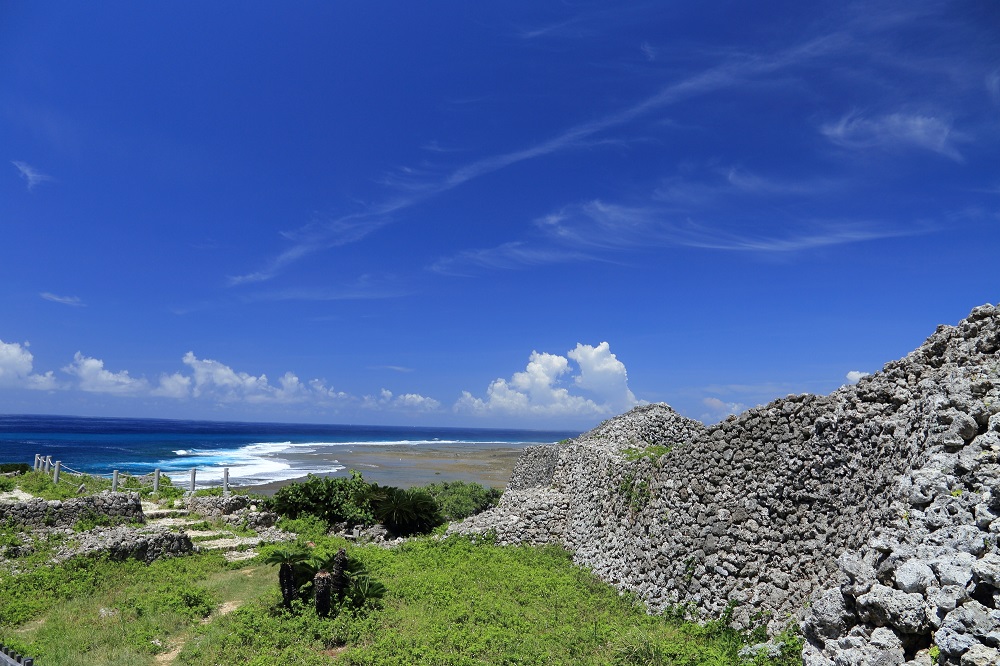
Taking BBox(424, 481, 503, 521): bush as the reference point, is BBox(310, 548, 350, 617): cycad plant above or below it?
above

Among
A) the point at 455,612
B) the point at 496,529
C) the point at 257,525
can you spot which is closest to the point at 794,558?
the point at 455,612

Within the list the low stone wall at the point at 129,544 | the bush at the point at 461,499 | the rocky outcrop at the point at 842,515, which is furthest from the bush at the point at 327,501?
the rocky outcrop at the point at 842,515

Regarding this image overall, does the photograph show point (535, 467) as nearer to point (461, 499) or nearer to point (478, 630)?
point (461, 499)

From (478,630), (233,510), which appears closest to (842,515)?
(478,630)

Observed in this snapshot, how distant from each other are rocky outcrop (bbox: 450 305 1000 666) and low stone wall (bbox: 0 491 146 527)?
13241 millimetres

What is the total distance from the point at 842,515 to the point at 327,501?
60.8ft

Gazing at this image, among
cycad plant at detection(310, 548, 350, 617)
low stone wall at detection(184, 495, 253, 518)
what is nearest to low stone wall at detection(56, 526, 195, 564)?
low stone wall at detection(184, 495, 253, 518)

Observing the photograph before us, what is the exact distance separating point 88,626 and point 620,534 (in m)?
12.0

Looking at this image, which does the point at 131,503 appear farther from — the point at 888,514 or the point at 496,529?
the point at 888,514

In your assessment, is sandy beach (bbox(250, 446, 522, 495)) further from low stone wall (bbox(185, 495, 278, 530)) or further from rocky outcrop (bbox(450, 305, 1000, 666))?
rocky outcrop (bbox(450, 305, 1000, 666))

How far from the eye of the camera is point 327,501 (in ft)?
72.2

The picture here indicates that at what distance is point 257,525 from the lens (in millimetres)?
20281

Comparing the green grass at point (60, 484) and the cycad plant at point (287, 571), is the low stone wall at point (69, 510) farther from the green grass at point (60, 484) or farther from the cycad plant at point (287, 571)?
the cycad plant at point (287, 571)

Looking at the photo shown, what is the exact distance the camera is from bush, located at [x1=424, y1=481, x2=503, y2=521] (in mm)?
24031
